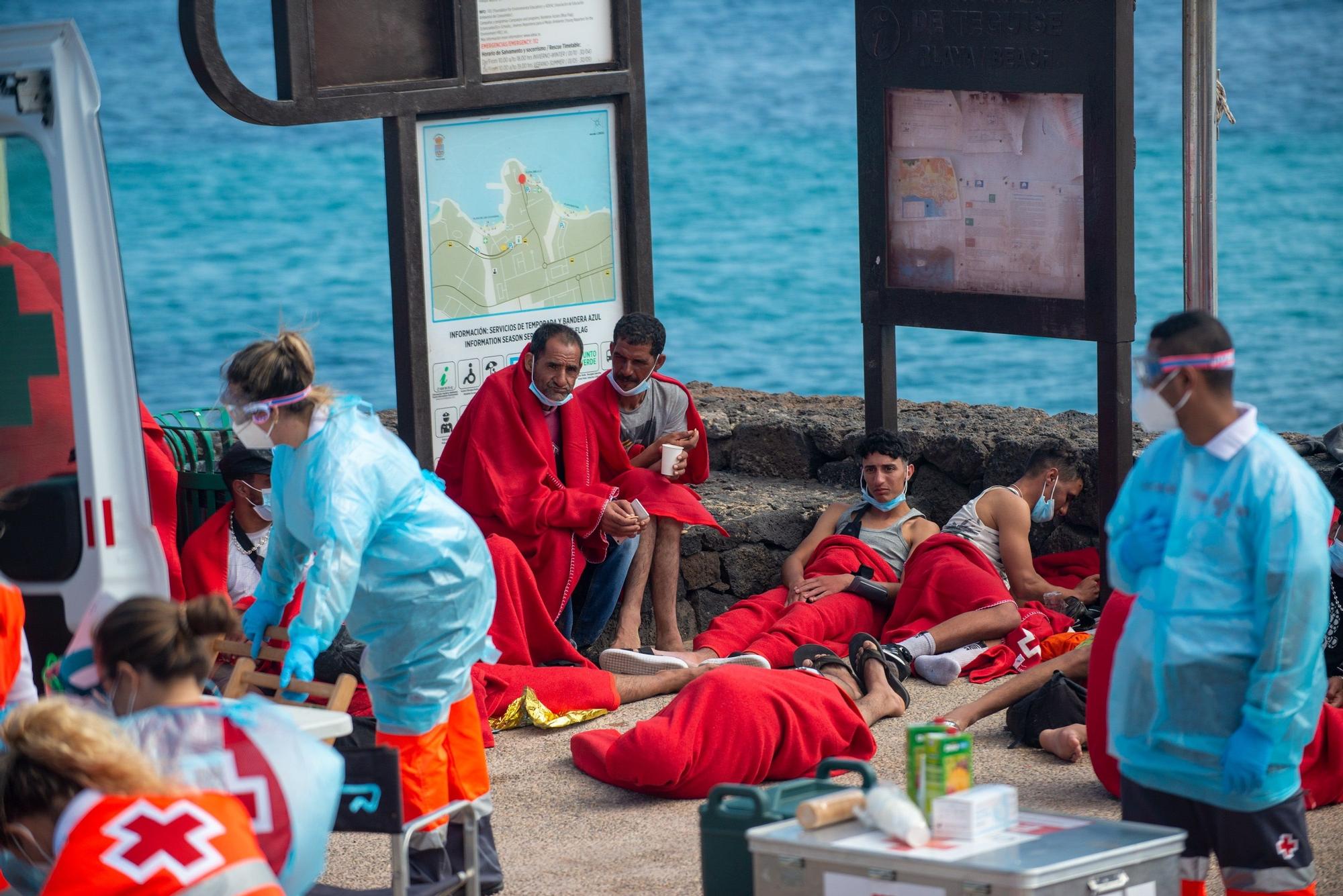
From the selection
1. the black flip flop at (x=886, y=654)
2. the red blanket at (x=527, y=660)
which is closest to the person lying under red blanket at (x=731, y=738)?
the red blanket at (x=527, y=660)

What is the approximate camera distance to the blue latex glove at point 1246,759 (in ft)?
9.70

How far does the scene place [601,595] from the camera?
6227mm

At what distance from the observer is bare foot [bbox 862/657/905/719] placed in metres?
5.33

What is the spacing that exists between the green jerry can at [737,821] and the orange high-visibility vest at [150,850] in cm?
106

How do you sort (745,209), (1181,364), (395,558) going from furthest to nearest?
(745,209) < (395,558) < (1181,364)

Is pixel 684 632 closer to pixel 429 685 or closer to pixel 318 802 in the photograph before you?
pixel 429 685

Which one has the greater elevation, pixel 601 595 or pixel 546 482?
pixel 546 482

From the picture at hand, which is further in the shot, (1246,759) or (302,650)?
(302,650)

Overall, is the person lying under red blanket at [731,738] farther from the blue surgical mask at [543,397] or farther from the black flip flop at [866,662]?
the blue surgical mask at [543,397]

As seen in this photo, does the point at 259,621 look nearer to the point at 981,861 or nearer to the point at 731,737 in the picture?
the point at 731,737

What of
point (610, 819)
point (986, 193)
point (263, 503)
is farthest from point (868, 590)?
point (263, 503)

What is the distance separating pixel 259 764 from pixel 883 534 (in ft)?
13.5

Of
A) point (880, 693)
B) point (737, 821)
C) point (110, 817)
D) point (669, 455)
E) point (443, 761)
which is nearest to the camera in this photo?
point (110, 817)

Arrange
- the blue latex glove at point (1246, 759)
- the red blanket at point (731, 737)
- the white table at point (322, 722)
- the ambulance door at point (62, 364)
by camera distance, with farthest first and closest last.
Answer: the red blanket at point (731, 737) → the ambulance door at point (62, 364) → the white table at point (322, 722) → the blue latex glove at point (1246, 759)
